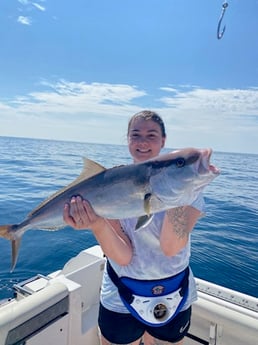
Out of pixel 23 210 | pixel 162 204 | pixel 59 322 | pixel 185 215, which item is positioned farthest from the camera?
pixel 23 210

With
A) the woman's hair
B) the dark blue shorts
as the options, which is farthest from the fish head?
the dark blue shorts

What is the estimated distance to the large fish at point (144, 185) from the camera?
176 cm

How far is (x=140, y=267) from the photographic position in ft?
6.79

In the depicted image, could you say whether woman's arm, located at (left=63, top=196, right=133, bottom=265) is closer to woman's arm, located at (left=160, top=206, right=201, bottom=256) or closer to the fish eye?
woman's arm, located at (left=160, top=206, right=201, bottom=256)

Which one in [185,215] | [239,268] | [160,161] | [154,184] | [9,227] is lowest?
[239,268]

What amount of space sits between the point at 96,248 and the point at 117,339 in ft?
5.60

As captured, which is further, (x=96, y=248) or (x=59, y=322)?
(x=96, y=248)

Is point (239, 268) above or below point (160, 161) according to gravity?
below

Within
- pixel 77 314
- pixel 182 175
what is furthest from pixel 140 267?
pixel 77 314

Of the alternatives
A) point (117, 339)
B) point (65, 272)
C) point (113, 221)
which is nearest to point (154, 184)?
point (113, 221)

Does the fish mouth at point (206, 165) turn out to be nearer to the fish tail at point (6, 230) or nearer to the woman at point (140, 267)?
the woman at point (140, 267)

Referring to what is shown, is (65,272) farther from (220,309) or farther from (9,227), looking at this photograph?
(220,309)

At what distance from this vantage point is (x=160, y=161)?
73.6 inches

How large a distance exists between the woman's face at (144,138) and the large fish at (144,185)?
270mm
